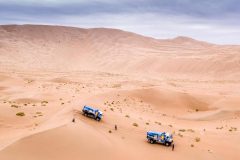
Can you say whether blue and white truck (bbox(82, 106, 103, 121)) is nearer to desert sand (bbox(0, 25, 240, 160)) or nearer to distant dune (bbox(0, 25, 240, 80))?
desert sand (bbox(0, 25, 240, 160))

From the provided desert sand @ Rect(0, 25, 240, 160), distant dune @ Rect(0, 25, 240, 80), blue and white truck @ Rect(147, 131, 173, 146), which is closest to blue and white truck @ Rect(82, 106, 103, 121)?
desert sand @ Rect(0, 25, 240, 160)

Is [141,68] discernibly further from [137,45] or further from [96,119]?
[96,119]

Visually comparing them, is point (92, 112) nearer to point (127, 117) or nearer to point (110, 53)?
point (127, 117)

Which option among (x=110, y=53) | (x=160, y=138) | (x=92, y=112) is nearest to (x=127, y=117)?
(x=92, y=112)

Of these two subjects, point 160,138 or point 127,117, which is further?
point 127,117

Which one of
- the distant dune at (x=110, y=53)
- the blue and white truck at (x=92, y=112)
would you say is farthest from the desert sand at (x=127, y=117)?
the distant dune at (x=110, y=53)

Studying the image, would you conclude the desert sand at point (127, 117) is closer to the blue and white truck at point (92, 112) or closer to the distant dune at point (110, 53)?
the blue and white truck at point (92, 112)
